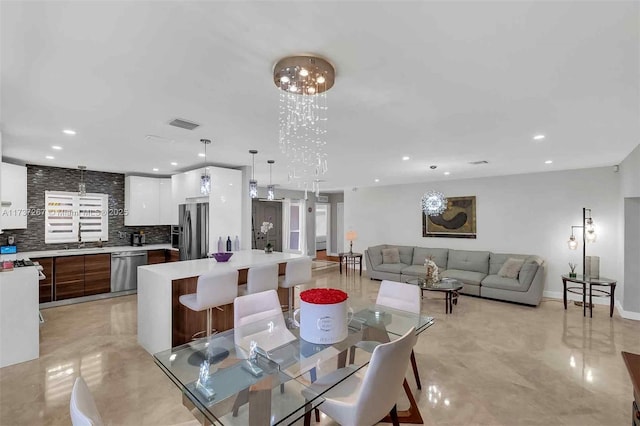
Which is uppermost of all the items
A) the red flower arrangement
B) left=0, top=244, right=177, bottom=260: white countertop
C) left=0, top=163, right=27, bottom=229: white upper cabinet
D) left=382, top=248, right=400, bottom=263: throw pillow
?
left=0, top=163, right=27, bottom=229: white upper cabinet

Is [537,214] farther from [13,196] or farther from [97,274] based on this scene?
[13,196]

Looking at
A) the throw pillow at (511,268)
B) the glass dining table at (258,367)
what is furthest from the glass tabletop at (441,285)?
the glass dining table at (258,367)

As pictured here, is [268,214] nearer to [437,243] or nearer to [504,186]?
[437,243]

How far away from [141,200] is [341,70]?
589cm

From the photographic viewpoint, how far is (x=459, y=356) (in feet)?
10.9

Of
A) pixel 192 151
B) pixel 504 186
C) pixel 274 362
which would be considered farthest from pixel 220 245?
pixel 504 186

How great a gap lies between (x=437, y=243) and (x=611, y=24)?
6.38 m

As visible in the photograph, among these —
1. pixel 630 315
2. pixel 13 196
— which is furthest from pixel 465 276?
pixel 13 196

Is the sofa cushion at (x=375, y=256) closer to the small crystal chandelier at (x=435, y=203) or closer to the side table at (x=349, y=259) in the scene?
the side table at (x=349, y=259)

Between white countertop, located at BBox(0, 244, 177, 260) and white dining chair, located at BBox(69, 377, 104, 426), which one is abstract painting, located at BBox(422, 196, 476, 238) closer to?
white countertop, located at BBox(0, 244, 177, 260)

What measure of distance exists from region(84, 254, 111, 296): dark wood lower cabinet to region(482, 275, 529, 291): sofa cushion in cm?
719

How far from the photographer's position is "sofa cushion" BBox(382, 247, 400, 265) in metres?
7.42

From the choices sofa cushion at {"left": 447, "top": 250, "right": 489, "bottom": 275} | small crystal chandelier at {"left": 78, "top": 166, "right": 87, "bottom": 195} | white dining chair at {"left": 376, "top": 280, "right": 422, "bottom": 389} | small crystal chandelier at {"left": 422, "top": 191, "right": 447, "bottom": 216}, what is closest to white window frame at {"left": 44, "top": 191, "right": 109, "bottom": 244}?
small crystal chandelier at {"left": 78, "top": 166, "right": 87, "bottom": 195}

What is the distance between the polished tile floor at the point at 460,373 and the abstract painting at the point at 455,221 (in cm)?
260
